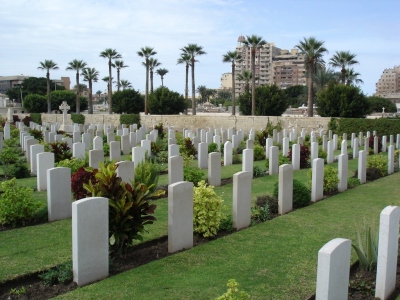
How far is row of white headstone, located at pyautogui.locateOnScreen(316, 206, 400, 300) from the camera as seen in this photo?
394cm

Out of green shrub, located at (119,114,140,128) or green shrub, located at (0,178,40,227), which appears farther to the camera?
green shrub, located at (119,114,140,128)

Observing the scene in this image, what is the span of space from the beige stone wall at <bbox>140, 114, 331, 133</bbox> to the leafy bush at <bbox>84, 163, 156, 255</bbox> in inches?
1087

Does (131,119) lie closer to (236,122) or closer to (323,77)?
(236,122)

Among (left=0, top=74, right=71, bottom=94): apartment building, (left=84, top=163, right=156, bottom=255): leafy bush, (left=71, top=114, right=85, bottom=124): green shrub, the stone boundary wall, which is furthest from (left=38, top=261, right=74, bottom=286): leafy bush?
A: (left=0, top=74, right=71, bottom=94): apartment building

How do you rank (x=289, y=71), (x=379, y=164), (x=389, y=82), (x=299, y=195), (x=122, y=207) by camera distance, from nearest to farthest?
(x=122, y=207) → (x=299, y=195) → (x=379, y=164) → (x=289, y=71) → (x=389, y=82)

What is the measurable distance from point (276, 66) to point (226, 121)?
386 ft

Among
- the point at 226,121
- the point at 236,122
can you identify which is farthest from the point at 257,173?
the point at 226,121

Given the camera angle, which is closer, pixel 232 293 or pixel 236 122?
pixel 232 293

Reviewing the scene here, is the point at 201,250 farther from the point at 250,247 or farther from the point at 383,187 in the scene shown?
the point at 383,187

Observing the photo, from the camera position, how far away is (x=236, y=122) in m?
36.3

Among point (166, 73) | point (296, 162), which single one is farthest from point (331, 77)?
point (296, 162)

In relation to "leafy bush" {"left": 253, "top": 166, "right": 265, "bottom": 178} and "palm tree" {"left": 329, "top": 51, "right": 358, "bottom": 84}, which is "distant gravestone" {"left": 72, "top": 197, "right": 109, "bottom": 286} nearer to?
"leafy bush" {"left": 253, "top": 166, "right": 265, "bottom": 178}

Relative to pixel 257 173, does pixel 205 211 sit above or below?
above

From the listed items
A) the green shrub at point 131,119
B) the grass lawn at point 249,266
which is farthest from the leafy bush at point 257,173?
the green shrub at point 131,119
